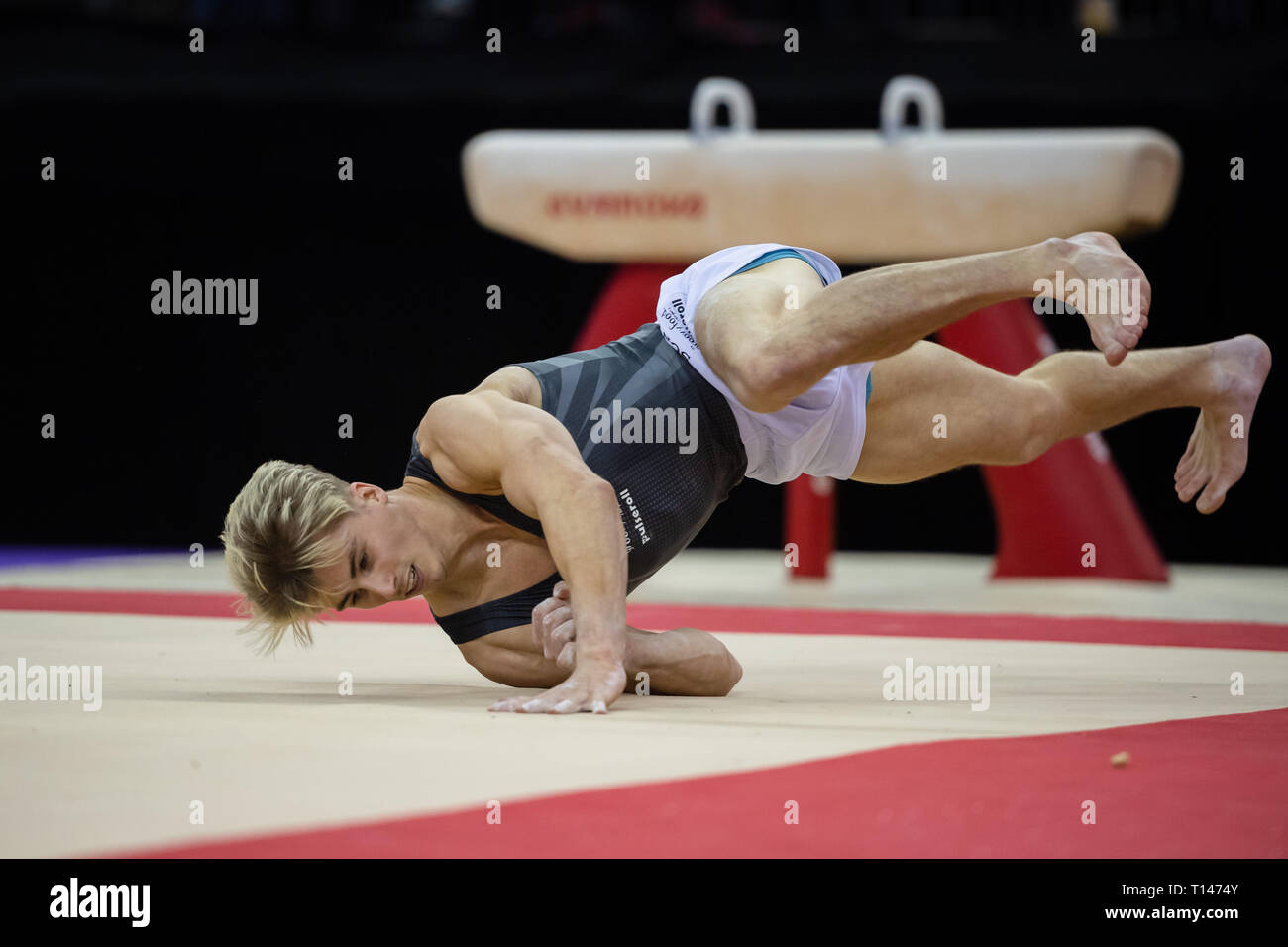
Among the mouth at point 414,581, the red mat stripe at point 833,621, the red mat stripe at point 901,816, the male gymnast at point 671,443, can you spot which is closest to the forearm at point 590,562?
the male gymnast at point 671,443

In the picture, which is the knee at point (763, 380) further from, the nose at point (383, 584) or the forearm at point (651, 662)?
the nose at point (383, 584)

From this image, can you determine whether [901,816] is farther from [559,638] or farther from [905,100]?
[905,100]

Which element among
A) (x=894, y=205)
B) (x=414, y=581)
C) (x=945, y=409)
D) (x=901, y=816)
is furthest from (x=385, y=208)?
(x=901, y=816)

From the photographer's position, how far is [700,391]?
2.77m

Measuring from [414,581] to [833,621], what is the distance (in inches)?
74.6

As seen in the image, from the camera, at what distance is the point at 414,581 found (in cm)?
250

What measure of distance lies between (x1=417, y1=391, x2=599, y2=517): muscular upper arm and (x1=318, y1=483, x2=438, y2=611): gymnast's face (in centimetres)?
13

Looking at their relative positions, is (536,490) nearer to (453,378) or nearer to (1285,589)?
(1285,589)

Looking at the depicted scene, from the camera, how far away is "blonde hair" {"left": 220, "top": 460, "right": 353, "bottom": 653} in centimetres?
243

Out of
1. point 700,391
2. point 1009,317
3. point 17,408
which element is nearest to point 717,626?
point 700,391

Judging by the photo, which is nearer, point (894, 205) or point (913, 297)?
point (913, 297)

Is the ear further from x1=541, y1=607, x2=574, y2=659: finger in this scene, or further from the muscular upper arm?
x1=541, y1=607, x2=574, y2=659: finger

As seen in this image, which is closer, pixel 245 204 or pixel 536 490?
pixel 536 490

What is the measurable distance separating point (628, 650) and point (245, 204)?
503cm
